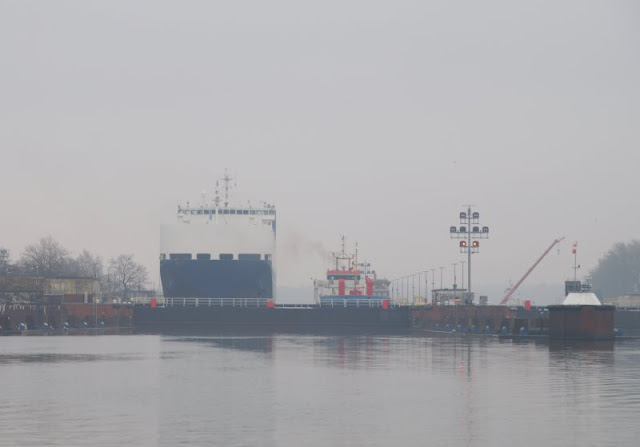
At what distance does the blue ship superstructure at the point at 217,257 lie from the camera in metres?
128

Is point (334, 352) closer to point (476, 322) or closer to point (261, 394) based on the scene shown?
point (261, 394)

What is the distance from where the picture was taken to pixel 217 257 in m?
129

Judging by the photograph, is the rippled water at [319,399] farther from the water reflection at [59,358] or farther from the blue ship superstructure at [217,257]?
the blue ship superstructure at [217,257]

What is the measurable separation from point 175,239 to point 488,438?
105 metres

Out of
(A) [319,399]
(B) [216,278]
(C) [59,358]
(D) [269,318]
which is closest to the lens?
(A) [319,399]

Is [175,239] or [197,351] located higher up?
[175,239]

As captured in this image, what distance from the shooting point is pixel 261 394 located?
38.3 meters

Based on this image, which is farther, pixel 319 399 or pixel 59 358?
pixel 59 358

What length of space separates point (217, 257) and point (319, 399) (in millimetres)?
92818

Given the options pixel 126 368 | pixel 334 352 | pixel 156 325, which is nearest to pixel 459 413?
pixel 126 368

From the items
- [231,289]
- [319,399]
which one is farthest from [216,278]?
[319,399]

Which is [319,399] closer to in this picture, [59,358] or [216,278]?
[59,358]

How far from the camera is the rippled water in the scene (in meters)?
27.8

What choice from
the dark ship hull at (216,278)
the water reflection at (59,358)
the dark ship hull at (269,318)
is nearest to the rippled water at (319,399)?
the water reflection at (59,358)
